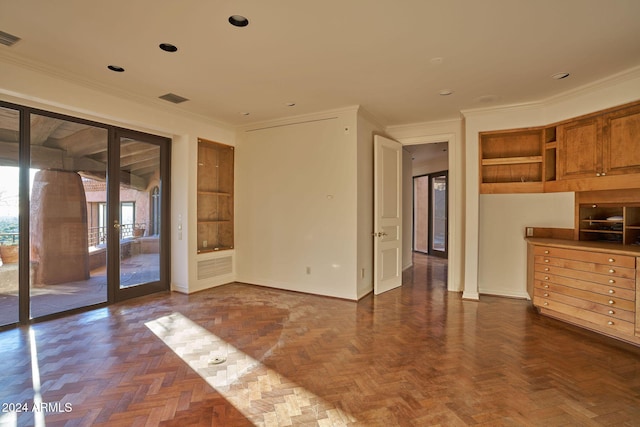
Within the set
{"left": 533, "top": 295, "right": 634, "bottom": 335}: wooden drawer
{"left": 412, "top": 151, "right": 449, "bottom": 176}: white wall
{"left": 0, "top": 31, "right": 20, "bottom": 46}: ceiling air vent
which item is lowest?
{"left": 533, "top": 295, "right": 634, "bottom": 335}: wooden drawer

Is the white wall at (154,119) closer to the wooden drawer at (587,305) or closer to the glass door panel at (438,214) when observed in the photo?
the wooden drawer at (587,305)

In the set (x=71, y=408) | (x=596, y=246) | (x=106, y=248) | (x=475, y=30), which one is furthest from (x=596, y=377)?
(x=106, y=248)

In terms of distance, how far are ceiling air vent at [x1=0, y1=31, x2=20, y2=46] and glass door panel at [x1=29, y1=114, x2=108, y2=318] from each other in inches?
35.8

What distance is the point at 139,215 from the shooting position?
15.1 ft

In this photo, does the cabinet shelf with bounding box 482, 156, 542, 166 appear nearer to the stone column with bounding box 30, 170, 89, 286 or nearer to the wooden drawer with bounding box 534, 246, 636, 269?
the wooden drawer with bounding box 534, 246, 636, 269

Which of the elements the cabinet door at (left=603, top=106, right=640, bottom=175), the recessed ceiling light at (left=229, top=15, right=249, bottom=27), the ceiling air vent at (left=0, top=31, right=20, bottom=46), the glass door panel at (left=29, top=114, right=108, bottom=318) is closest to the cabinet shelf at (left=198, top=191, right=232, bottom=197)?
the glass door panel at (left=29, top=114, right=108, bottom=318)

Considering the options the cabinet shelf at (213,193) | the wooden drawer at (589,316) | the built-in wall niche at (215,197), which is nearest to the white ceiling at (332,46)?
the built-in wall niche at (215,197)

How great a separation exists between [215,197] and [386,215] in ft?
9.46

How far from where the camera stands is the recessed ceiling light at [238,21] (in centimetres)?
239

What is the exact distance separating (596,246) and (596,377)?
4.90 feet

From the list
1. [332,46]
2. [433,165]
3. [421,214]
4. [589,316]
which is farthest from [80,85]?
[421,214]

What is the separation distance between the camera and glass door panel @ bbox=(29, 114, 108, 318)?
357 centimetres

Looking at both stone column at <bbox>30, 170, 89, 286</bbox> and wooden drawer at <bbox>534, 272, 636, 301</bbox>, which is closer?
wooden drawer at <bbox>534, 272, 636, 301</bbox>

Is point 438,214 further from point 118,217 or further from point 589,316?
point 118,217
